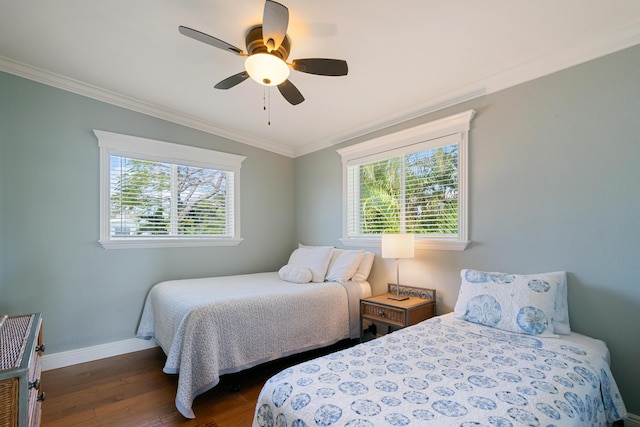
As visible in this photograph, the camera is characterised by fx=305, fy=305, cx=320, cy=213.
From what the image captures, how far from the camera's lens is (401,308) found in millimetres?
2619

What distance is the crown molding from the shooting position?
274cm

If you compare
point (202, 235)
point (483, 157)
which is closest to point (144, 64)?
point (202, 235)

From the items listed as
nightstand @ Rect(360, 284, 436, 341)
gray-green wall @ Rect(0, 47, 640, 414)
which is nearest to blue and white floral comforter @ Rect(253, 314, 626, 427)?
gray-green wall @ Rect(0, 47, 640, 414)

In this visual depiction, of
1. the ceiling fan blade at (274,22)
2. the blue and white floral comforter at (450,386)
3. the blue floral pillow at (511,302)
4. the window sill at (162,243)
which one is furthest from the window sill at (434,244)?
the ceiling fan blade at (274,22)

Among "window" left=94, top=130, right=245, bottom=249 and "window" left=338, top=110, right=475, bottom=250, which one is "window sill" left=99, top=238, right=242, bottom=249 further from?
"window" left=338, top=110, right=475, bottom=250

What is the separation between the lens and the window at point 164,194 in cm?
318

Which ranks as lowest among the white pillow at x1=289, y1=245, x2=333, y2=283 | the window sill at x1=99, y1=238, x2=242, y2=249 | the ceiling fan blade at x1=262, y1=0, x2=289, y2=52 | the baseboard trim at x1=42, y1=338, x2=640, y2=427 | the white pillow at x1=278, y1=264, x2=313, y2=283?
the baseboard trim at x1=42, y1=338, x2=640, y2=427

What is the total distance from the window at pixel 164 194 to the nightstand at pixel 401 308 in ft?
6.46

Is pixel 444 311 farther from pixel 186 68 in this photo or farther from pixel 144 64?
pixel 144 64

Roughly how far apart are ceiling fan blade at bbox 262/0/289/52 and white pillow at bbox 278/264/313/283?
7.15ft

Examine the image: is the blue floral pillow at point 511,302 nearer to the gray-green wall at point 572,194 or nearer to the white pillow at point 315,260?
the gray-green wall at point 572,194

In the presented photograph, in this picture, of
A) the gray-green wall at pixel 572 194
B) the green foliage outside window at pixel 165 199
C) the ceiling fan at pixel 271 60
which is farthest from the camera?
the green foliage outside window at pixel 165 199

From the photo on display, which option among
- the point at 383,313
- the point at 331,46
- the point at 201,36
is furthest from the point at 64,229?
the point at 383,313

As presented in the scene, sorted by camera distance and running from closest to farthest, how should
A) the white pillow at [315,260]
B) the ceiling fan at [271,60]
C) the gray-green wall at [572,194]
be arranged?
1. the ceiling fan at [271,60]
2. the gray-green wall at [572,194]
3. the white pillow at [315,260]
